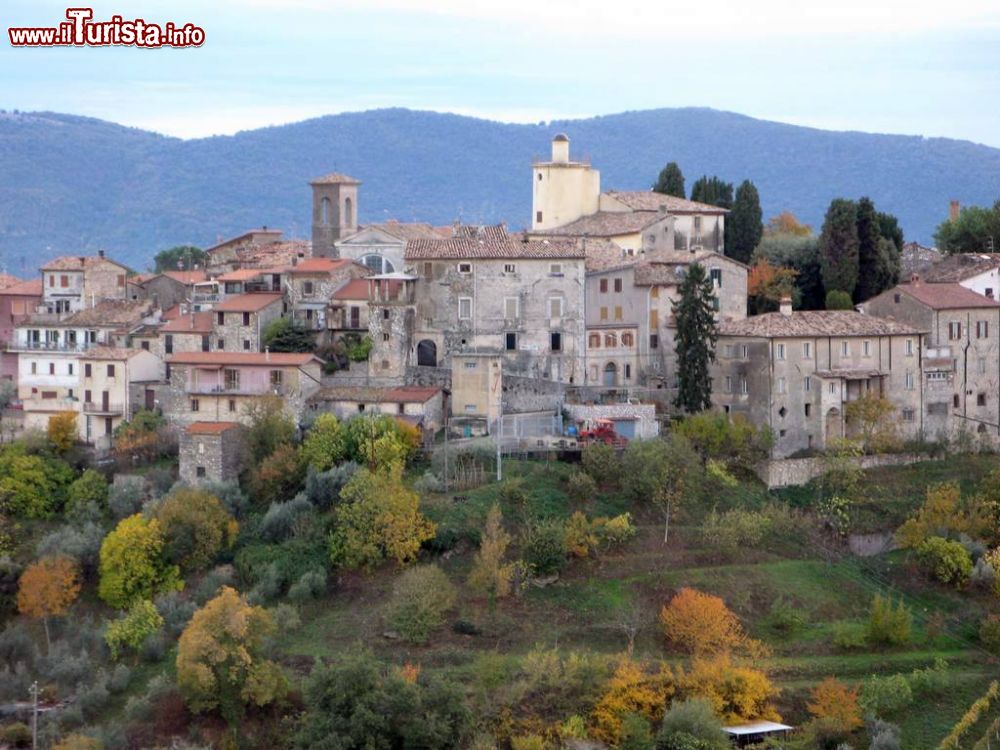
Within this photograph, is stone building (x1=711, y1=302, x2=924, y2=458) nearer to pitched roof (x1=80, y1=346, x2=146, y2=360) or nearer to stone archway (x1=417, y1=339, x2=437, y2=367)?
stone archway (x1=417, y1=339, x2=437, y2=367)

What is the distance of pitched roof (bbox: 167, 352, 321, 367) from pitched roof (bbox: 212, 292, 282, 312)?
203cm

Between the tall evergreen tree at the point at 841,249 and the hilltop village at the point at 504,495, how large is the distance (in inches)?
7.1

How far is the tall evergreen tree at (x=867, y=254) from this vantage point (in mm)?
73125

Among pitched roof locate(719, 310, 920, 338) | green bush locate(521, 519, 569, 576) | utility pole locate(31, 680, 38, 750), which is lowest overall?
utility pole locate(31, 680, 38, 750)

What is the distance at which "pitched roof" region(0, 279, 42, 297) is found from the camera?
74188mm

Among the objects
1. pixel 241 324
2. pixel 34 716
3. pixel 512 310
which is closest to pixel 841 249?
pixel 512 310

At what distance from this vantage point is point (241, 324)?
66250mm

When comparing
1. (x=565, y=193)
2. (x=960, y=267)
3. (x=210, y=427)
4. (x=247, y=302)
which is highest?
(x=565, y=193)

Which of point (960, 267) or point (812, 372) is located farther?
point (960, 267)

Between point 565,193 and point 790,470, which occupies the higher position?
point 565,193

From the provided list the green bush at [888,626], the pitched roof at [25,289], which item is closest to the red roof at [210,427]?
the pitched roof at [25,289]

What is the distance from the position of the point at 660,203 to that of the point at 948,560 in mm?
23213

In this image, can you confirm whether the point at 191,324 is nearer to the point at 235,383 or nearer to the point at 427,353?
the point at 235,383

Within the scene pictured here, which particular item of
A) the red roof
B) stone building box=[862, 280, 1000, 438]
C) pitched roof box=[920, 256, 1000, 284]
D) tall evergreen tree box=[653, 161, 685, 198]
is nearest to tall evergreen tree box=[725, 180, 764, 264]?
tall evergreen tree box=[653, 161, 685, 198]
